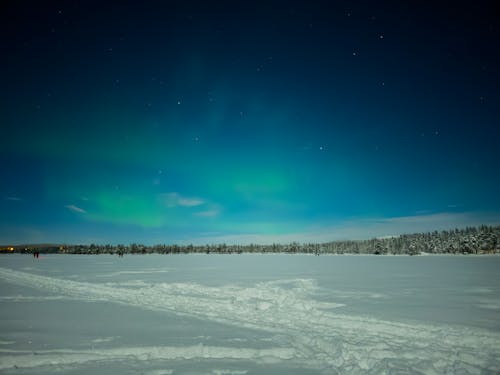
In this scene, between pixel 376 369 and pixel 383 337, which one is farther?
pixel 383 337

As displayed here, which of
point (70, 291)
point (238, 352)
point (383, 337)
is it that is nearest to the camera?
point (238, 352)

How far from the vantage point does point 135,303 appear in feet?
45.5

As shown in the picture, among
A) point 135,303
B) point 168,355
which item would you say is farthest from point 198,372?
point 135,303

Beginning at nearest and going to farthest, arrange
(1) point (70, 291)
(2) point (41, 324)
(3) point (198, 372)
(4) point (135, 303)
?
(3) point (198, 372), (2) point (41, 324), (4) point (135, 303), (1) point (70, 291)

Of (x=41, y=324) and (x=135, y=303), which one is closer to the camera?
(x=41, y=324)

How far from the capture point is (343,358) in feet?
22.5

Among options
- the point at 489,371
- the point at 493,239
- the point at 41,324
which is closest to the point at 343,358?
the point at 489,371

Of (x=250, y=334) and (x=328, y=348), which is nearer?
(x=328, y=348)

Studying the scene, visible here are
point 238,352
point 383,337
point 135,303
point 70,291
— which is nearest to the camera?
point 238,352

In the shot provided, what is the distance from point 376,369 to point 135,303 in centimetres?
1092

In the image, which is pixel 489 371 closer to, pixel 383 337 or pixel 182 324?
pixel 383 337

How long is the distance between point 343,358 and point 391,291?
12.5 m

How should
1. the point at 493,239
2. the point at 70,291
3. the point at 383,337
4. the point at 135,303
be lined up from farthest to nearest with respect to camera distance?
the point at 493,239 < the point at 70,291 < the point at 135,303 < the point at 383,337

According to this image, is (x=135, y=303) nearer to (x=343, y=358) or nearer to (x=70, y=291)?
(x=70, y=291)
